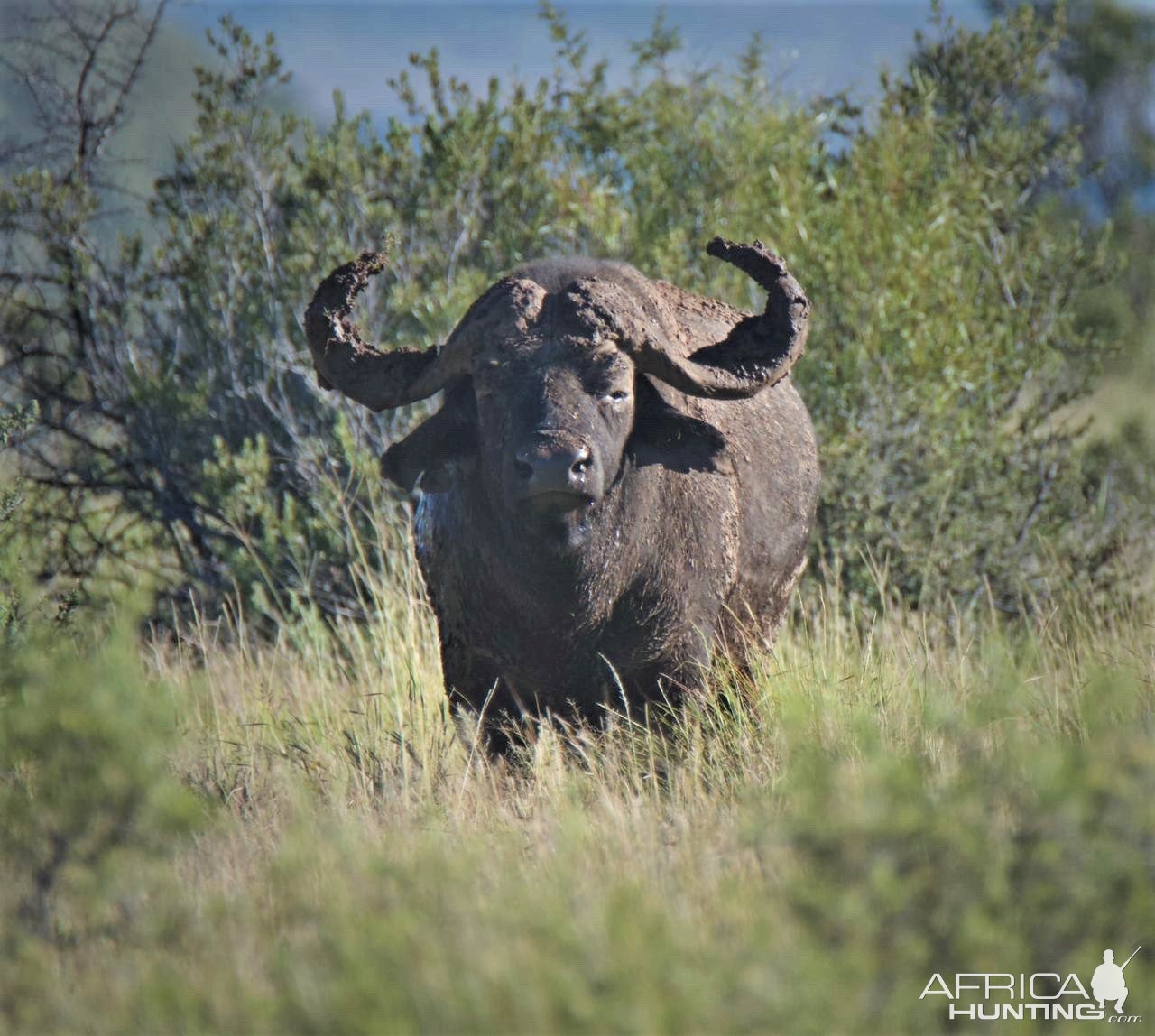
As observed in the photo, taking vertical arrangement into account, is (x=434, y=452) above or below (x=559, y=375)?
below

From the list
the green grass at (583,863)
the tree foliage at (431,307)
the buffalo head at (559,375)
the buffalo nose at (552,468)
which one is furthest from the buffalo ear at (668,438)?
the tree foliage at (431,307)

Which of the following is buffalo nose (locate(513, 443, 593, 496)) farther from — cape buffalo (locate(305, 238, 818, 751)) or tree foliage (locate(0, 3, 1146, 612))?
tree foliage (locate(0, 3, 1146, 612))

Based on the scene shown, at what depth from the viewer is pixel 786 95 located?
10.6 meters

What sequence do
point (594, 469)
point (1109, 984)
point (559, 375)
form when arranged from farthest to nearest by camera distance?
point (559, 375) → point (594, 469) → point (1109, 984)

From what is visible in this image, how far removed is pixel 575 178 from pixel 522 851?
20.3 ft

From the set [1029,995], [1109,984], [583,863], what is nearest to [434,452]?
[583,863]

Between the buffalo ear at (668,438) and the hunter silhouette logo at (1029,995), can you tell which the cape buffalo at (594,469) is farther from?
the hunter silhouette logo at (1029,995)

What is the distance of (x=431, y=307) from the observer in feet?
27.3

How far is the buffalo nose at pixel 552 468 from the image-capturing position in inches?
183

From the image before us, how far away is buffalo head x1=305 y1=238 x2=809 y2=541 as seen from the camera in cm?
489

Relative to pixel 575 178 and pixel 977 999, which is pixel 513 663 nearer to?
pixel 977 999

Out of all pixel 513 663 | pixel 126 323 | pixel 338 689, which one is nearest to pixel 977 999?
pixel 513 663

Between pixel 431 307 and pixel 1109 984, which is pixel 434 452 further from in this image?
pixel 431 307

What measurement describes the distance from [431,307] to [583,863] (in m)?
4.77
